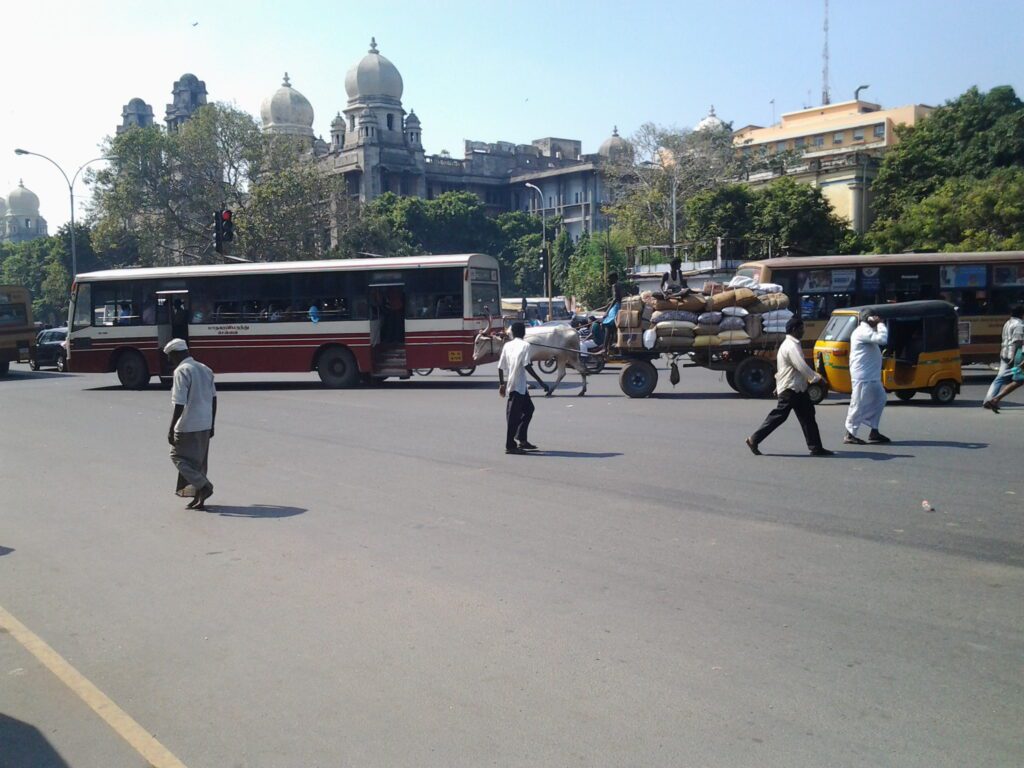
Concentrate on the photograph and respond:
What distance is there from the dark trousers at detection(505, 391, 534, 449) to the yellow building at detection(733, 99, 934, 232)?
143 feet

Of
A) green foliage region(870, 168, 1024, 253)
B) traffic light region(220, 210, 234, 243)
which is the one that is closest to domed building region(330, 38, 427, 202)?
green foliage region(870, 168, 1024, 253)

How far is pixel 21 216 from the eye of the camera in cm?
14662

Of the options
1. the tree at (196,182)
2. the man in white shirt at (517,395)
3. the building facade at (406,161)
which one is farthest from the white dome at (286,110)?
the man in white shirt at (517,395)

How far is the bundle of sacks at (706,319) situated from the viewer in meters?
17.0

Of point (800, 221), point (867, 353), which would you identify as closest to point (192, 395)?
point (867, 353)

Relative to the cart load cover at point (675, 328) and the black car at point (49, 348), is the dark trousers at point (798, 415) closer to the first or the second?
the cart load cover at point (675, 328)

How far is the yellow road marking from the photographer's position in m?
3.93

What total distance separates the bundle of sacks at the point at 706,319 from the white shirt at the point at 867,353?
17.3 ft

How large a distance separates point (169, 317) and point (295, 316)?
342 cm

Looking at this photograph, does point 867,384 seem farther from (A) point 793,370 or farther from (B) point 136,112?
(B) point 136,112

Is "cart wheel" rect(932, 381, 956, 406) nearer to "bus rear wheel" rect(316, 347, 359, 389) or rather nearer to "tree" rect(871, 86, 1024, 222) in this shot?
"bus rear wheel" rect(316, 347, 359, 389)

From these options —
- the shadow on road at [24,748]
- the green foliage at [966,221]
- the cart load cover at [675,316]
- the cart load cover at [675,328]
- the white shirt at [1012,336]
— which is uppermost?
the green foliage at [966,221]

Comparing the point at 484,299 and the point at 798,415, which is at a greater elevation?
the point at 484,299

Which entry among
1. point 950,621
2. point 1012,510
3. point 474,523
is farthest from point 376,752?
point 1012,510
